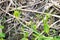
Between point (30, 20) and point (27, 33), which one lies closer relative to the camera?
point (27, 33)

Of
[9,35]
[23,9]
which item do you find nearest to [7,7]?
[23,9]

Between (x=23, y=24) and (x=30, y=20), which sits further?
(x=30, y=20)

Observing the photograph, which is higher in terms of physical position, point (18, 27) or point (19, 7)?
point (19, 7)

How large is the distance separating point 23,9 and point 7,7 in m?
0.15

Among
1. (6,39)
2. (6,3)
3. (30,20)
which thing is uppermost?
(6,3)

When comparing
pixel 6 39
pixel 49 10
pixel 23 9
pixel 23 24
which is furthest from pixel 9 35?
pixel 49 10

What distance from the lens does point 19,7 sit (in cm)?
156

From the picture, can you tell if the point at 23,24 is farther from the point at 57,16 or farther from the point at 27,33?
the point at 57,16

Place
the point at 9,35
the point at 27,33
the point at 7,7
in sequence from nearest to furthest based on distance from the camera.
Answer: the point at 27,33 → the point at 9,35 → the point at 7,7

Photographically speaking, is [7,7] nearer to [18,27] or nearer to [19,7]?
[19,7]

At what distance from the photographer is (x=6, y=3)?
1.60 meters

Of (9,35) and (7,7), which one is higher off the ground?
(7,7)

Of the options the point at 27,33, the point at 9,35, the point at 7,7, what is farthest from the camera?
the point at 7,7

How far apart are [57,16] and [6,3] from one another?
48 centimetres
